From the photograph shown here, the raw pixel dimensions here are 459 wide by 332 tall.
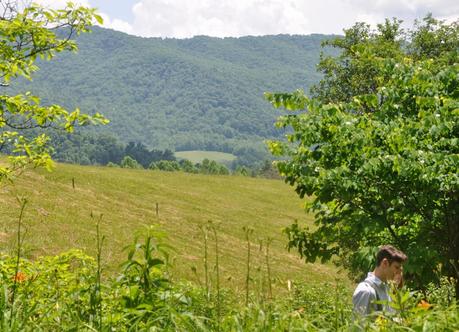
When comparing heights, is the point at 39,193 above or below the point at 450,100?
below

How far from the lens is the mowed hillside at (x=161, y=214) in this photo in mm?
31453

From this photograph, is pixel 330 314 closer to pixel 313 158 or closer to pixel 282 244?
pixel 313 158

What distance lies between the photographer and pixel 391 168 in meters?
9.30

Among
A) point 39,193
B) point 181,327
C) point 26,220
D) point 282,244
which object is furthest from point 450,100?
point 282,244

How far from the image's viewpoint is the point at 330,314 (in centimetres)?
→ 467

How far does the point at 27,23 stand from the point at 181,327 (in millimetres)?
7083

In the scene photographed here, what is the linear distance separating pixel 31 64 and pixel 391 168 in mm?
5884

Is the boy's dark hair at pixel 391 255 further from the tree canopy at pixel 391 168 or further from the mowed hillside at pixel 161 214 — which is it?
the mowed hillside at pixel 161 214

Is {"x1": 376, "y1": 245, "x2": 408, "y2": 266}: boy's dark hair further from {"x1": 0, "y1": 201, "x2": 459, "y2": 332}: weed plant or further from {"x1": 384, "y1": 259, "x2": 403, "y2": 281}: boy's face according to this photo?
{"x1": 0, "y1": 201, "x2": 459, "y2": 332}: weed plant

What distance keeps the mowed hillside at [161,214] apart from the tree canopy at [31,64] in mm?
6408

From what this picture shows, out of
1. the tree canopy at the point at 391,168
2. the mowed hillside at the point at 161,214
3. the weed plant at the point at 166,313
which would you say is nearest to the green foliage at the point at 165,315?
the weed plant at the point at 166,313

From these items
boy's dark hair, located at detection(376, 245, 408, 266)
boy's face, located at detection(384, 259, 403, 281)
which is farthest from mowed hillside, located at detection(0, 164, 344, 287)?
boy's face, located at detection(384, 259, 403, 281)

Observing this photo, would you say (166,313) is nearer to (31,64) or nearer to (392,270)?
(392,270)

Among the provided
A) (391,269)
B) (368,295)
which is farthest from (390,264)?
(368,295)
